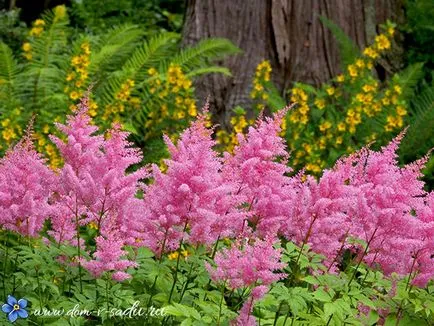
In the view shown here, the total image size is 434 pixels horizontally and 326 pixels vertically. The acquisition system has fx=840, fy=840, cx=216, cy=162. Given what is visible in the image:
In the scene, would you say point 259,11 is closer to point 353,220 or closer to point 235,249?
point 353,220

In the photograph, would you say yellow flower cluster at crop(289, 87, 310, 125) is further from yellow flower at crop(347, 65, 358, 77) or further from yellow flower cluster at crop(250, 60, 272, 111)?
yellow flower at crop(347, 65, 358, 77)

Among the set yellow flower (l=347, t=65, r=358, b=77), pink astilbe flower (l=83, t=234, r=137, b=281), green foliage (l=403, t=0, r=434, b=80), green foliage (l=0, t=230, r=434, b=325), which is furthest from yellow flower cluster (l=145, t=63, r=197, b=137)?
pink astilbe flower (l=83, t=234, r=137, b=281)

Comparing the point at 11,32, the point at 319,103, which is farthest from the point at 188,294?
the point at 11,32

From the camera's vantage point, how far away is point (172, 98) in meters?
7.27

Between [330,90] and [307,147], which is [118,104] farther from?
[330,90]

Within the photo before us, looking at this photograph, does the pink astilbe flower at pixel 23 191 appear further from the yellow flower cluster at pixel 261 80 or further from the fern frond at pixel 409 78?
the fern frond at pixel 409 78

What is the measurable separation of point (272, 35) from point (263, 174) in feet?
15.9

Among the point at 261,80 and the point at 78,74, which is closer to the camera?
the point at 78,74

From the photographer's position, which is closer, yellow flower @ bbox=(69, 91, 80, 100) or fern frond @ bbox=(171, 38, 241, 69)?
yellow flower @ bbox=(69, 91, 80, 100)

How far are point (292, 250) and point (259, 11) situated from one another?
5.04 metres

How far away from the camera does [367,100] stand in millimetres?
7164

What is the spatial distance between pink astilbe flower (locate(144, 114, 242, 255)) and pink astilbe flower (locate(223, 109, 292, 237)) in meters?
0.14

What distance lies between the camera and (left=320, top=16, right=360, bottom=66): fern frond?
7.86 metres

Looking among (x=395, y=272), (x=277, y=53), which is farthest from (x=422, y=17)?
(x=395, y=272)
